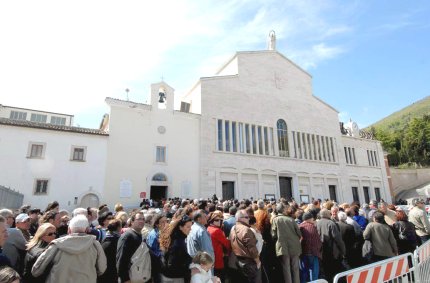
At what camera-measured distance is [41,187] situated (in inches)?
661

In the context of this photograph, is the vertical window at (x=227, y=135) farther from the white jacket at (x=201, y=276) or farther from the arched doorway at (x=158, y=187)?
the white jacket at (x=201, y=276)

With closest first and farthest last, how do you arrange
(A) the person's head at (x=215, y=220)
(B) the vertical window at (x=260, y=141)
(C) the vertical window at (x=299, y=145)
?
1. (A) the person's head at (x=215, y=220)
2. (B) the vertical window at (x=260, y=141)
3. (C) the vertical window at (x=299, y=145)

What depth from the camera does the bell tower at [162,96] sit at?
21961 millimetres

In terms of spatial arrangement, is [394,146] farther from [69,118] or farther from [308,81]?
[69,118]

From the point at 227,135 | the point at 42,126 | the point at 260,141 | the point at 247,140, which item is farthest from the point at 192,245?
the point at 260,141

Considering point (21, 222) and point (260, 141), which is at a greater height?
point (260, 141)

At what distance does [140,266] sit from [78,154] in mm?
16305

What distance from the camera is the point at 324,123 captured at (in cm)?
3200

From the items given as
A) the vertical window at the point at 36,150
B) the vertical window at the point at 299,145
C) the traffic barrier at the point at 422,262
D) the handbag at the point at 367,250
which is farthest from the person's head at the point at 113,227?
the vertical window at the point at 299,145

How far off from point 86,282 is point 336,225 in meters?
5.86

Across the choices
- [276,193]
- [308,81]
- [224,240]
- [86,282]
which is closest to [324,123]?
[308,81]

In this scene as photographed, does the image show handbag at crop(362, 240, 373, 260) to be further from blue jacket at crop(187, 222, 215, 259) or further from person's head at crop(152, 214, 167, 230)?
person's head at crop(152, 214, 167, 230)

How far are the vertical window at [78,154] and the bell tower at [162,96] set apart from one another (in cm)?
639

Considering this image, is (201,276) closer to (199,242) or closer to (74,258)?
(199,242)
